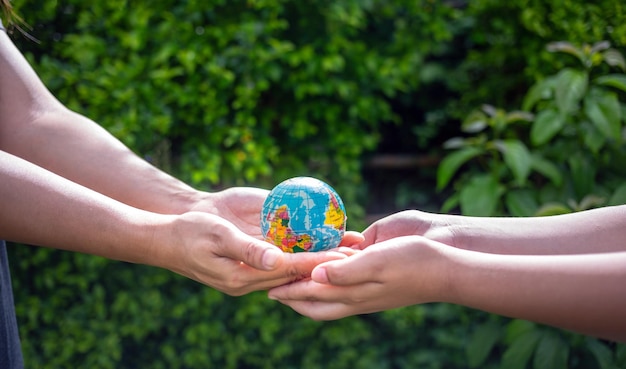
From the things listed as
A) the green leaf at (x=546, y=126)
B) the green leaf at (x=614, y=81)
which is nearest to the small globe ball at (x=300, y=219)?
the green leaf at (x=546, y=126)

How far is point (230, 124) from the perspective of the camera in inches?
143

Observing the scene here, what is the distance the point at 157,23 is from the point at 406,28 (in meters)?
1.57

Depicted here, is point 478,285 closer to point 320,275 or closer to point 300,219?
point 320,275

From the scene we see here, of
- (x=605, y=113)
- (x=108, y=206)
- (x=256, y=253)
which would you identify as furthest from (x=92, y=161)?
(x=605, y=113)

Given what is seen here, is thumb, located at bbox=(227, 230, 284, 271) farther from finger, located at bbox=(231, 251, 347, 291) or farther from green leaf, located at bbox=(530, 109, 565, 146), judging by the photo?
green leaf, located at bbox=(530, 109, 565, 146)

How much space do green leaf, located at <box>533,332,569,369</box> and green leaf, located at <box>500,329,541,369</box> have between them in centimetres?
3

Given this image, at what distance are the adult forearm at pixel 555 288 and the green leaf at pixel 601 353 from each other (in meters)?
1.28

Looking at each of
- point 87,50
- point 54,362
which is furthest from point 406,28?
point 54,362

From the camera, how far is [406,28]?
4109 millimetres

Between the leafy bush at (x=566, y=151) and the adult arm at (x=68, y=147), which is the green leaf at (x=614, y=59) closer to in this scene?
the leafy bush at (x=566, y=151)

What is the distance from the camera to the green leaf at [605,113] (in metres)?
3.05

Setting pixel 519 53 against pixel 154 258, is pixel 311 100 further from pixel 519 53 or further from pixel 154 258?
pixel 154 258

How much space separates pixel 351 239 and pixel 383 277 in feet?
1.73

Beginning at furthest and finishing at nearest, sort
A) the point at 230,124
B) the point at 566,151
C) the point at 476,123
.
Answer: the point at 230,124
the point at 476,123
the point at 566,151
